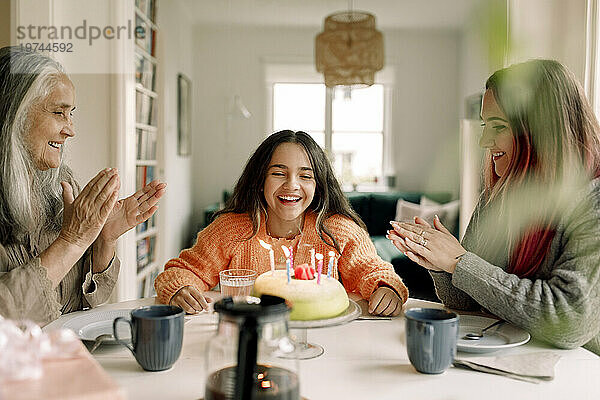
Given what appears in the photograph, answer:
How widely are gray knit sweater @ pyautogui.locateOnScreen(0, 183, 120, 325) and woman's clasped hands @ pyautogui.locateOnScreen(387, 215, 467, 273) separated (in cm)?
76

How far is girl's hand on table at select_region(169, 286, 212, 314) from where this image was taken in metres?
1.34

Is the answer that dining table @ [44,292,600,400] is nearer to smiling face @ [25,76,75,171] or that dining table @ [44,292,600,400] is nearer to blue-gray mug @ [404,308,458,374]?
blue-gray mug @ [404,308,458,374]

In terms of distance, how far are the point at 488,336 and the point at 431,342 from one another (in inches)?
11.1

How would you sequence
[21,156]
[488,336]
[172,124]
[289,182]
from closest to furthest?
[488,336], [21,156], [289,182], [172,124]

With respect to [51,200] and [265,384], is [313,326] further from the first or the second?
[51,200]

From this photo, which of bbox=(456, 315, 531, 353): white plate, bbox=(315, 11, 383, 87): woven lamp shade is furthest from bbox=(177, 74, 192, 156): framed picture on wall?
bbox=(456, 315, 531, 353): white plate

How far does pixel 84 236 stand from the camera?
1328 millimetres

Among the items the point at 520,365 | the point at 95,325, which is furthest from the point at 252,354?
the point at 95,325

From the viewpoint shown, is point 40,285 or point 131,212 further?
point 131,212

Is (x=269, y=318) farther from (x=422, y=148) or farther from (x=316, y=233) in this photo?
(x=422, y=148)

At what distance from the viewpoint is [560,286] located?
1.11m

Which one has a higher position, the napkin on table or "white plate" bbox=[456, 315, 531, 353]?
"white plate" bbox=[456, 315, 531, 353]

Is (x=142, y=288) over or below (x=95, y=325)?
below

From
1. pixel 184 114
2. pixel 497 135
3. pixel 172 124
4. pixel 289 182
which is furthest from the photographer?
pixel 184 114
